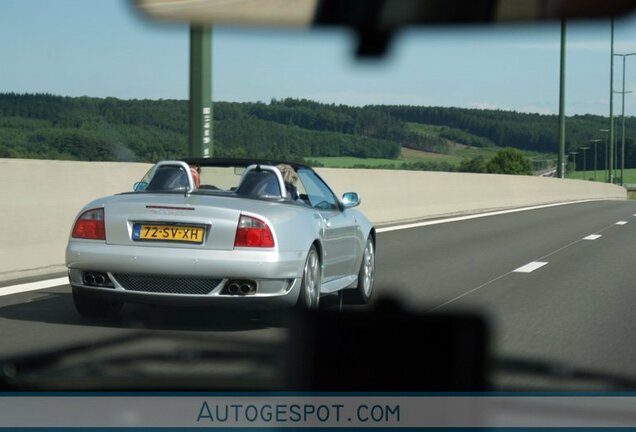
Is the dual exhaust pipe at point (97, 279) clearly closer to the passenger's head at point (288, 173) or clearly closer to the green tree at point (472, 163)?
the passenger's head at point (288, 173)

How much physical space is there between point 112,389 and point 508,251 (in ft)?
37.5

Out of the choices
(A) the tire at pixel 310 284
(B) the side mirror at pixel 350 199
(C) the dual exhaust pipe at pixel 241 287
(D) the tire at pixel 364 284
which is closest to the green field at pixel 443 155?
(B) the side mirror at pixel 350 199

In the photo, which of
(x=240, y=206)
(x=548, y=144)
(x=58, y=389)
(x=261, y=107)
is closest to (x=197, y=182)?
(x=240, y=206)

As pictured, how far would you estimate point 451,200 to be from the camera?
30.9m

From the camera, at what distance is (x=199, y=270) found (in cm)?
794

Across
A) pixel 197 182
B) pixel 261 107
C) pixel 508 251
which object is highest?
pixel 261 107

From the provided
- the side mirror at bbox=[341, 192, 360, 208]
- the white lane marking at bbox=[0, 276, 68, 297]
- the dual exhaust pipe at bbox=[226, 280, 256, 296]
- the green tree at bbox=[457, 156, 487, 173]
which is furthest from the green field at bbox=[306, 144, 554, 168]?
the white lane marking at bbox=[0, 276, 68, 297]

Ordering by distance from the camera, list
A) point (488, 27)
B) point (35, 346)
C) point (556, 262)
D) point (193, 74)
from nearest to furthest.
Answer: point (488, 27)
point (35, 346)
point (193, 74)
point (556, 262)

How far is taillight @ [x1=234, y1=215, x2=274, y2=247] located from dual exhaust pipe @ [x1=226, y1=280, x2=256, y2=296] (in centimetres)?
27

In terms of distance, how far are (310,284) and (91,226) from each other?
1.72 metres

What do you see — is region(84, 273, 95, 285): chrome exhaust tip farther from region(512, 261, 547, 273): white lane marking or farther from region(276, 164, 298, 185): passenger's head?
region(512, 261, 547, 273): white lane marking

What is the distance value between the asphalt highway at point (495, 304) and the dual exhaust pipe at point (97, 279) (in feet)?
1.02

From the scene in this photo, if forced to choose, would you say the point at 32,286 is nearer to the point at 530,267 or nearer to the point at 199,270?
the point at 199,270

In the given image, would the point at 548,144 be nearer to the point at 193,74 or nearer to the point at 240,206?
the point at 240,206
